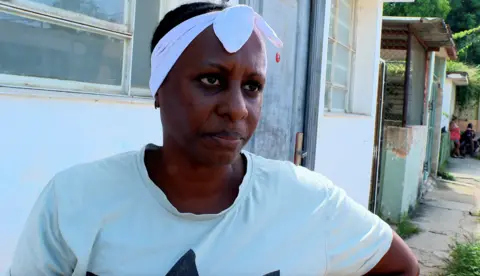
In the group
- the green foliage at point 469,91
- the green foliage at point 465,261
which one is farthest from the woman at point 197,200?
the green foliage at point 469,91

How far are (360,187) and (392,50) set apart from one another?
426cm

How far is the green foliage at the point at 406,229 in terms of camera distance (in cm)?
653

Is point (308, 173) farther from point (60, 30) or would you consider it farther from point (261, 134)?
point (261, 134)

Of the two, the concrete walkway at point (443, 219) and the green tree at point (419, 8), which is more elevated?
the green tree at point (419, 8)

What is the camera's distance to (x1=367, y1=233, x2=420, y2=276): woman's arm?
1.29 m

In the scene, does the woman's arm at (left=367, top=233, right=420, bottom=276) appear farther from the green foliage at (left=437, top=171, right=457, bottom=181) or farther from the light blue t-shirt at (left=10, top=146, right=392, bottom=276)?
the green foliage at (left=437, top=171, right=457, bottom=181)

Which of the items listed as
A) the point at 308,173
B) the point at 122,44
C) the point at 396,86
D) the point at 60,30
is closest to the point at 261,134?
the point at 122,44

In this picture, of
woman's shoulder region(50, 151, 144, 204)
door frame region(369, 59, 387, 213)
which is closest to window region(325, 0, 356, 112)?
door frame region(369, 59, 387, 213)

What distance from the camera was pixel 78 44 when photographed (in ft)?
7.12

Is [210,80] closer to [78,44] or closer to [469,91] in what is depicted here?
[78,44]

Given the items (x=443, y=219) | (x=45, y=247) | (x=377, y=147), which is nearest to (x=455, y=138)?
(x=443, y=219)

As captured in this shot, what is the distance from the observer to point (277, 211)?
3.83 ft

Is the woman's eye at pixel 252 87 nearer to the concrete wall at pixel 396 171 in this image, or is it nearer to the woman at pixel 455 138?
the concrete wall at pixel 396 171

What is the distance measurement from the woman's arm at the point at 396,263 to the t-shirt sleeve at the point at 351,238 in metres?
0.02
